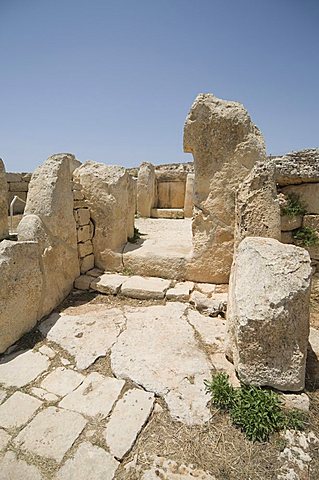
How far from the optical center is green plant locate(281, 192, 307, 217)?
2.96 metres

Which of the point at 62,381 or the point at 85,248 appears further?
the point at 85,248

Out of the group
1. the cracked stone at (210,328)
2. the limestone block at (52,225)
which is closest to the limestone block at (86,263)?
the limestone block at (52,225)

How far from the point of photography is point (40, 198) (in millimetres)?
3076

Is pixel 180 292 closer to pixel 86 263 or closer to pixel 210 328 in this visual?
pixel 210 328

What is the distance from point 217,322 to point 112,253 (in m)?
1.81

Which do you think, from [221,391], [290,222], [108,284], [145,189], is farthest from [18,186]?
[221,391]

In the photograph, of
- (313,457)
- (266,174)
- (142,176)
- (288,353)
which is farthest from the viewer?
(142,176)

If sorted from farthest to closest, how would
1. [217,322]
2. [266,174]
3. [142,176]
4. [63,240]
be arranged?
[142,176] < [63,240] < [217,322] < [266,174]

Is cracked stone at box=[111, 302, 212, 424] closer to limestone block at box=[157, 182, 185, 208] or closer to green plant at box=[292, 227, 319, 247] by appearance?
green plant at box=[292, 227, 319, 247]

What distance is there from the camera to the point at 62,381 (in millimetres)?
2074

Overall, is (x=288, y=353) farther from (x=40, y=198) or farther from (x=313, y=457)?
(x=40, y=198)

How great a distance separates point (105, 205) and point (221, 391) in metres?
2.78

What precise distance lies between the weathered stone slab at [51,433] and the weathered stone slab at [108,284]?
167cm

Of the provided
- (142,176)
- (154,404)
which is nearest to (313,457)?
(154,404)
